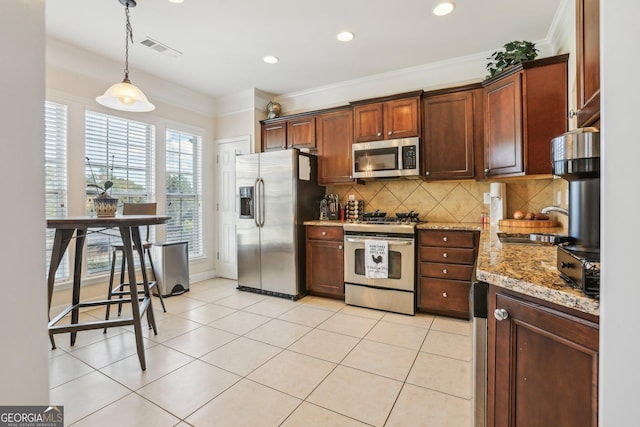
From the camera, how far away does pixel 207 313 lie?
315 cm

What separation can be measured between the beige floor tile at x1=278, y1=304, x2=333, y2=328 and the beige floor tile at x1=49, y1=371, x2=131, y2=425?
1479 mm

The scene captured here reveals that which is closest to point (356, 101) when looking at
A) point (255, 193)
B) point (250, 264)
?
point (255, 193)

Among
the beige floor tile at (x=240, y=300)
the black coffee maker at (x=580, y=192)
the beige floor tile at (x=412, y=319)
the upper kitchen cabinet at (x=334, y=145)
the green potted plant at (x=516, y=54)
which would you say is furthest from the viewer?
the upper kitchen cabinet at (x=334, y=145)

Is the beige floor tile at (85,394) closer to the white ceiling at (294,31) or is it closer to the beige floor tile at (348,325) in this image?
the beige floor tile at (348,325)

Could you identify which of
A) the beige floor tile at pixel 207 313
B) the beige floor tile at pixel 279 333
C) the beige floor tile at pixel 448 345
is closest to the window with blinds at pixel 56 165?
the beige floor tile at pixel 207 313

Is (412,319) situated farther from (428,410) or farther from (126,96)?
(126,96)

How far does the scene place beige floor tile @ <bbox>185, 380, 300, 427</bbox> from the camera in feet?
5.14

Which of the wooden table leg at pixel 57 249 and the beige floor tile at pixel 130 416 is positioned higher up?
the wooden table leg at pixel 57 249

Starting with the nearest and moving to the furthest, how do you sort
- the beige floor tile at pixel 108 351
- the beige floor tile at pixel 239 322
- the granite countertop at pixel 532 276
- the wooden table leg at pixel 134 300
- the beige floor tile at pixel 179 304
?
1. the granite countertop at pixel 532 276
2. the wooden table leg at pixel 134 300
3. the beige floor tile at pixel 108 351
4. the beige floor tile at pixel 239 322
5. the beige floor tile at pixel 179 304

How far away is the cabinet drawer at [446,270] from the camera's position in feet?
9.50

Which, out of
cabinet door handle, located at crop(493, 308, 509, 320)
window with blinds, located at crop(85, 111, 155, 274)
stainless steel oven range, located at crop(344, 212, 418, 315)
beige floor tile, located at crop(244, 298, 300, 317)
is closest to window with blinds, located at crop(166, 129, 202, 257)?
window with blinds, located at crop(85, 111, 155, 274)

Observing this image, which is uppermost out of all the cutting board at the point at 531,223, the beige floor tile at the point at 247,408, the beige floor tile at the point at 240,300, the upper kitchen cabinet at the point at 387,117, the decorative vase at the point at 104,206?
the upper kitchen cabinet at the point at 387,117

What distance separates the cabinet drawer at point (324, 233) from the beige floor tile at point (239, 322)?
1.14 meters

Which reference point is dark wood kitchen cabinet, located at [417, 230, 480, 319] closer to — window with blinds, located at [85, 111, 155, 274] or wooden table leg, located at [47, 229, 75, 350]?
wooden table leg, located at [47, 229, 75, 350]
